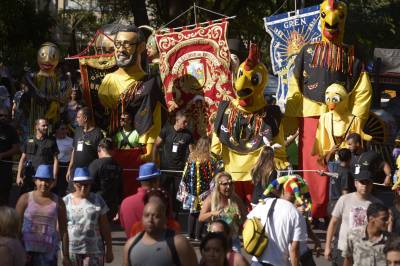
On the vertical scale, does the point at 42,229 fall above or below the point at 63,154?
below

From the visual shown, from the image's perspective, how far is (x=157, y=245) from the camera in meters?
7.09

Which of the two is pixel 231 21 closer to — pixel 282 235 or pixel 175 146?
pixel 175 146

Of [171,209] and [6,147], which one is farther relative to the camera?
[6,147]

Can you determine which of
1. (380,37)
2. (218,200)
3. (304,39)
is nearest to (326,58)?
(304,39)

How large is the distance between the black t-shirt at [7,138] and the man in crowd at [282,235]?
537cm

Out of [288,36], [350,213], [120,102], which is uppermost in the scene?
[288,36]

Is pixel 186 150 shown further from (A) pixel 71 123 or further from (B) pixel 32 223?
(B) pixel 32 223

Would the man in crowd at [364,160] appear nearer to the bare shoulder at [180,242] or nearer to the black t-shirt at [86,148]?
the black t-shirt at [86,148]

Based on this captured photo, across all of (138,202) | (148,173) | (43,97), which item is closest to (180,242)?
(138,202)

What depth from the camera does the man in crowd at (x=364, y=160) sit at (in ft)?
40.9

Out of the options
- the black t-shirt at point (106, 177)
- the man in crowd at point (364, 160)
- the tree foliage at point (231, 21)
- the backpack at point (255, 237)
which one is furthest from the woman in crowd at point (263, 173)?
the tree foliage at point (231, 21)

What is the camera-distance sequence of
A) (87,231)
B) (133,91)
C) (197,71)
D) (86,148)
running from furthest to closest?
(197,71), (133,91), (86,148), (87,231)

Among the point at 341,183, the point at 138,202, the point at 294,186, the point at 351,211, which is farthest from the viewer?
the point at 341,183

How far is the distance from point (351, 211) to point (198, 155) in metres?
3.97
